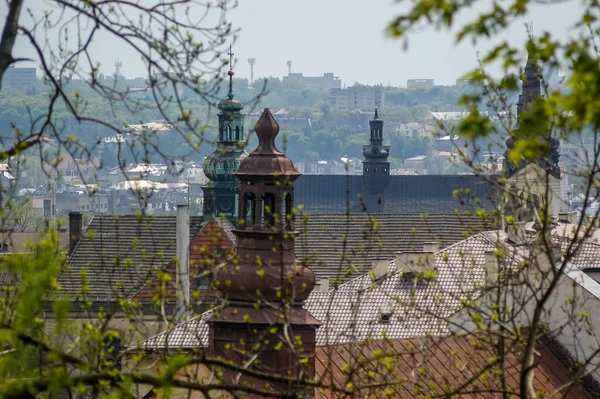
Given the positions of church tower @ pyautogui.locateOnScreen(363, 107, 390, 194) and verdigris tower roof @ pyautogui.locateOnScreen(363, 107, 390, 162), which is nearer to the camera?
church tower @ pyautogui.locateOnScreen(363, 107, 390, 194)

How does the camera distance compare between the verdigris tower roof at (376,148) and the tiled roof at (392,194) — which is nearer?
the tiled roof at (392,194)

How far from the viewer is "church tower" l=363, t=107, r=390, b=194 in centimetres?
10012

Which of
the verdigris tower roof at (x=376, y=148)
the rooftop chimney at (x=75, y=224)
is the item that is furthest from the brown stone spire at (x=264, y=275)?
the verdigris tower roof at (x=376, y=148)

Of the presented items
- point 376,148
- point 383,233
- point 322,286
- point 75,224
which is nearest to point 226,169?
point 75,224

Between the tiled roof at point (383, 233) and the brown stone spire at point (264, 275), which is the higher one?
the brown stone spire at point (264, 275)

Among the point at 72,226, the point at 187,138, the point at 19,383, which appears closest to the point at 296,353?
the point at 187,138

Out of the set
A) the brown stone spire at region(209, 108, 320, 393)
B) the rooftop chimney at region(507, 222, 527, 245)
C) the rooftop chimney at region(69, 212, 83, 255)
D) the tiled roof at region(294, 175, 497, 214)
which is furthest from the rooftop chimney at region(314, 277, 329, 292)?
the tiled roof at region(294, 175, 497, 214)

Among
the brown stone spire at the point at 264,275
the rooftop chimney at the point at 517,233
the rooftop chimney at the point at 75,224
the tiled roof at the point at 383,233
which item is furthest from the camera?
the rooftop chimney at the point at 75,224

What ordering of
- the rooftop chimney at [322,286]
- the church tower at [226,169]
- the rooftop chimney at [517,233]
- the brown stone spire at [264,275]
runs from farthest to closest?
the church tower at [226,169]
the rooftop chimney at [322,286]
the brown stone spire at [264,275]
the rooftop chimney at [517,233]

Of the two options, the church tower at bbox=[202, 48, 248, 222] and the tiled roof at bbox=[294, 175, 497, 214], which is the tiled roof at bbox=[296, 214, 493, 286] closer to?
the church tower at bbox=[202, 48, 248, 222]

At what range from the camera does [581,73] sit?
1050 cm

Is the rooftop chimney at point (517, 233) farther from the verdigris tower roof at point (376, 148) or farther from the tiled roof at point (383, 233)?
the verdigris tower roof at point (376, 148)

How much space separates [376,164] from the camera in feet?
349

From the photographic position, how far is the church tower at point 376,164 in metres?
100
